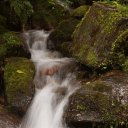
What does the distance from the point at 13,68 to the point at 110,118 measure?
3.13 metres

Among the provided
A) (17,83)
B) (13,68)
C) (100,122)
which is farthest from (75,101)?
(13,68)

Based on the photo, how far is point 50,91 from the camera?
8633 mm

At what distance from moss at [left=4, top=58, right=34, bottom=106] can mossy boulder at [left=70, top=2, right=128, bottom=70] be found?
141 cm

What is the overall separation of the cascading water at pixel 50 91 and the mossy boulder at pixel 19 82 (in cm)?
21

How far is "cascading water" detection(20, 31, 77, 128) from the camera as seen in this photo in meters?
8.01

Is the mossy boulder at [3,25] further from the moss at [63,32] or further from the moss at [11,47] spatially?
the moss at [63,32]

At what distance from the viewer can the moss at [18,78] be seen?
27.2ft

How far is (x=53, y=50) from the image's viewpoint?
11422 mm

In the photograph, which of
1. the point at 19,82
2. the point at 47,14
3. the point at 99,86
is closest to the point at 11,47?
the point at 19,82

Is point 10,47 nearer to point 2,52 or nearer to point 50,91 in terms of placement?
point 2,52

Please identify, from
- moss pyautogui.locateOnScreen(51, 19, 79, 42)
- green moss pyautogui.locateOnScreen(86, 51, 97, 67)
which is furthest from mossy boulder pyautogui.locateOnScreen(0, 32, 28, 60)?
green moss pyautogui.locateOnScreen(86, 51, 97, 67)

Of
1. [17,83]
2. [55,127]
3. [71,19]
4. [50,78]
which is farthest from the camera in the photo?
[71,19]

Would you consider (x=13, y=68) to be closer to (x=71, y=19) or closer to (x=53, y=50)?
(x=53, y=50)

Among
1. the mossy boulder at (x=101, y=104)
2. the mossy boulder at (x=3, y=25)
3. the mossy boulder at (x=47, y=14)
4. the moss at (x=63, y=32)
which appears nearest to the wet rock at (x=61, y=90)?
the mossy boulder at (x=101, y=104)
